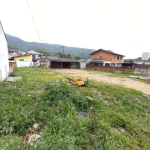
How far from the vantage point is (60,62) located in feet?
82.4

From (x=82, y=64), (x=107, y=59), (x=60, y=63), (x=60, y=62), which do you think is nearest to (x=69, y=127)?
(x=60, y=62)

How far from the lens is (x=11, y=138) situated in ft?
7.04

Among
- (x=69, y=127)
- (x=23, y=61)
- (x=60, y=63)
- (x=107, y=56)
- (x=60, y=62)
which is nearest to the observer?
(x=69, y=127)

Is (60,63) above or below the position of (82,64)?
above

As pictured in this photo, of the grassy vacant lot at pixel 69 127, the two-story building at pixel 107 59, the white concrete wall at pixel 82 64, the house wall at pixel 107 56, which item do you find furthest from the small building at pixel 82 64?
the grassy vacant lot at pixel 69 127

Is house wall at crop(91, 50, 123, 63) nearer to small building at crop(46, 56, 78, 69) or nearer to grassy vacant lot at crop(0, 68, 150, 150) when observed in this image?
small building at crop(46, 56, 78, 69)

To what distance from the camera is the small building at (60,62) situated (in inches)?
913

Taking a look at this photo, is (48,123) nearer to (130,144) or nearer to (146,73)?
(130,144)

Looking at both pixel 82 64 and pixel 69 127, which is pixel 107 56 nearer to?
pixel 82 64

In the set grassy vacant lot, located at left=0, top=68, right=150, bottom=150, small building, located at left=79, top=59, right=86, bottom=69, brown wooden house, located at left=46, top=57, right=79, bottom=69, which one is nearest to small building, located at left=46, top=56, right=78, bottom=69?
brown wooden house, located at left=46, top=57, right=79, bottom=69

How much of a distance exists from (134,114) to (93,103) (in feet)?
4.46

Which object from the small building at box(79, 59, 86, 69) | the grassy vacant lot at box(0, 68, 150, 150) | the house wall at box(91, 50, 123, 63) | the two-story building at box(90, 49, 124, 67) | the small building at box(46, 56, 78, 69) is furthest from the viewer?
the small building at box(79, 59, 86, 69)

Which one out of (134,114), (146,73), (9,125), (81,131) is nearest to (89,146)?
(81,131)

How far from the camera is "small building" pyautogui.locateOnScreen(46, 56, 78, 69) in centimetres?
2320
